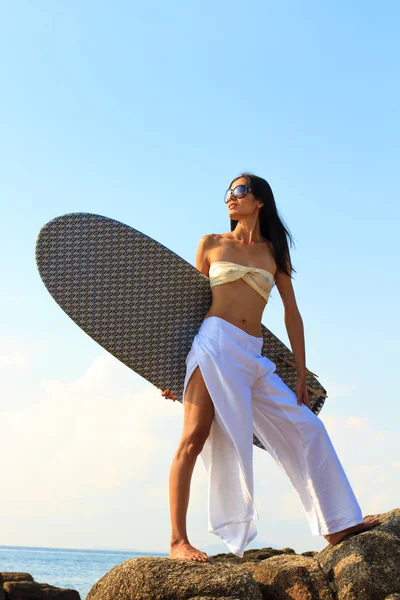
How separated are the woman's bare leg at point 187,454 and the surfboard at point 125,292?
1.10 ft

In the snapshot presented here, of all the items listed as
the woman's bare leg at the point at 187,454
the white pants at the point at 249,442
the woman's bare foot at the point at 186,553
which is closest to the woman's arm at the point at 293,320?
the white pants at the point at 249,442

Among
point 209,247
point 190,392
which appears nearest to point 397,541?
point 190,392

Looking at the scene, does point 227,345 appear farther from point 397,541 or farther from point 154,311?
point 397,541

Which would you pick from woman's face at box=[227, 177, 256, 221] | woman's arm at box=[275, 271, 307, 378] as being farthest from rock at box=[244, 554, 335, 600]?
woman's face at box=[227, 177, 256, 221]

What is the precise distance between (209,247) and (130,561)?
2.03 m

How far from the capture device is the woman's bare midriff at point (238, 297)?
4793 mm

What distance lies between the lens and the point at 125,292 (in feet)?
16.9

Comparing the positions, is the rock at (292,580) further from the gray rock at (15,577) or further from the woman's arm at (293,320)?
the gray rock at (15,577)

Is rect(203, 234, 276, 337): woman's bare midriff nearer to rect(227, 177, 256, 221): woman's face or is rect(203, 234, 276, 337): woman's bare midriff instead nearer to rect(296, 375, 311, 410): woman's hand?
rect(227, 177, 256, 221): woman's face

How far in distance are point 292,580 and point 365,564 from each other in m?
0.42

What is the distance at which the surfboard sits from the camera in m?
5.07

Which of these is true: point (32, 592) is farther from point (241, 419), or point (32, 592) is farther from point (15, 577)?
point (241, 419)

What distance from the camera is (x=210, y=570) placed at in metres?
3.90

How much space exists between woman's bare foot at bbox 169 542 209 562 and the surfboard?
1022 mm
